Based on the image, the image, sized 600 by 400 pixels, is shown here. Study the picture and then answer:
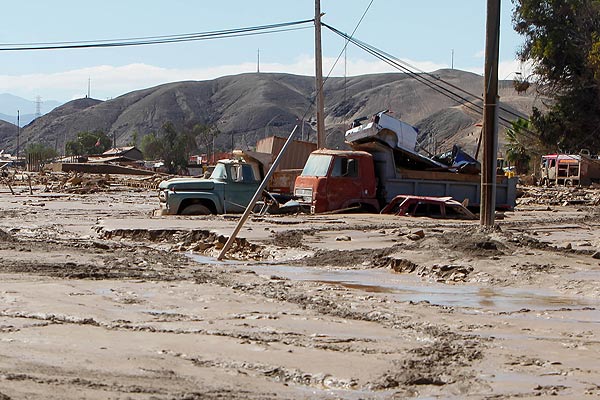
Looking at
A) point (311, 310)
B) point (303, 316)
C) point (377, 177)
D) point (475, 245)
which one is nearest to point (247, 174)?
point (377, 177)

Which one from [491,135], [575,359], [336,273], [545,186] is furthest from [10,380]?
[545,186]

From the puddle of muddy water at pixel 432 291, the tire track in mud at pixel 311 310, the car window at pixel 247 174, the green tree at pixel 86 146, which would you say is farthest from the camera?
the green tree at pixel 86 146

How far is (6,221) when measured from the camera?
25.0 metres

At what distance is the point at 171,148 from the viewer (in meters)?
112

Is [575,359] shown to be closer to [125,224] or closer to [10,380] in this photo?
[10,380]

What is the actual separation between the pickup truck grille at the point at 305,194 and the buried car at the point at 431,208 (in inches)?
92.6

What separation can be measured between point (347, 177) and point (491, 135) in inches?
315

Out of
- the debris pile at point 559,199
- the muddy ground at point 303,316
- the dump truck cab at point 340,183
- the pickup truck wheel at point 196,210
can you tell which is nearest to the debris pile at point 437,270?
the muddy ground at point 303,316

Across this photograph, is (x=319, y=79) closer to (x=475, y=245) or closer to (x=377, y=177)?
(x=377, y=177)

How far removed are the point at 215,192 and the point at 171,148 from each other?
87.0m

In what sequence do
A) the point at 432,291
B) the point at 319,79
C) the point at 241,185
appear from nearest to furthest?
the point at 432,291
the point at 241,185
the point at 319,79

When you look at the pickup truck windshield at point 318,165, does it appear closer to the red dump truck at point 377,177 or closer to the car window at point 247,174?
the red dump truck at point 377,177

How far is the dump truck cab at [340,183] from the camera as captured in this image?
82.3ft

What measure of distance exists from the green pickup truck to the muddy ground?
6.06 metres
